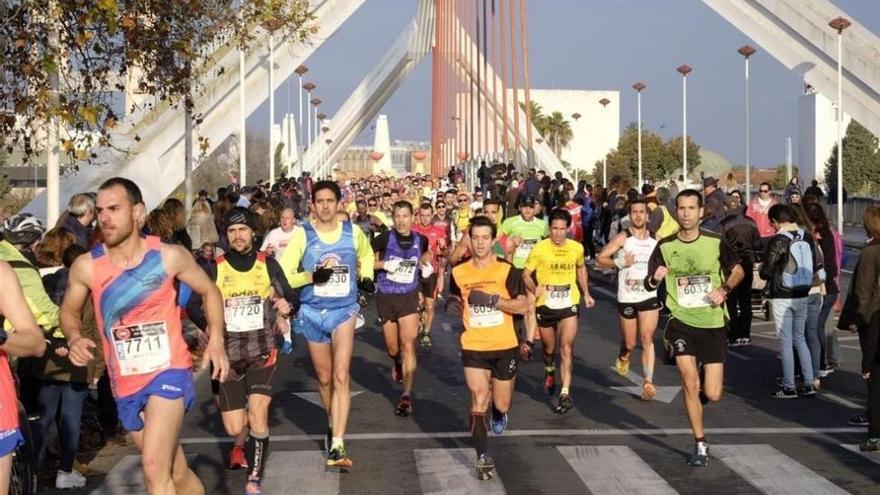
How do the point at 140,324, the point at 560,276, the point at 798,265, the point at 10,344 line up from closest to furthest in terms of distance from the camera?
the point at 10,344 < the point at 140,324 < the point at 560,276 < the point at 798,265

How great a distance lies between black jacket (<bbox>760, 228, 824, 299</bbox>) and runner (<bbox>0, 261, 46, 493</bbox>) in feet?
29.5

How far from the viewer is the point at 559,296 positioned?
13.7 meters

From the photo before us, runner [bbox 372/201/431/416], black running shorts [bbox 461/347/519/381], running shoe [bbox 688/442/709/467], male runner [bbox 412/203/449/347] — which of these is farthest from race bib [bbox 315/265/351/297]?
male runner [bbox 412/203/449/347]

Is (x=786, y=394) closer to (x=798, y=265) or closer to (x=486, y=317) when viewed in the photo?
(x=798, y=265)

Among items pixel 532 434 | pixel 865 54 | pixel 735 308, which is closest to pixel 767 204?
pixel 735 308

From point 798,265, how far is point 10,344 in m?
9.36

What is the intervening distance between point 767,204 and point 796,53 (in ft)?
93.5

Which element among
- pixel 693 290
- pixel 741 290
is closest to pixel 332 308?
pixel 693 290

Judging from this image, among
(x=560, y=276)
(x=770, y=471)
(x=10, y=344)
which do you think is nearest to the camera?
(x=10, y=344)

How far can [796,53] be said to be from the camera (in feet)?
163

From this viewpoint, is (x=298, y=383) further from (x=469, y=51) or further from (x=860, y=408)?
(x=469, y=51)

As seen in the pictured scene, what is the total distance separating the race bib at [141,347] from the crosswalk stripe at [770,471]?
4090 mm

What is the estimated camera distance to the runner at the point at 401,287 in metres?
13.7

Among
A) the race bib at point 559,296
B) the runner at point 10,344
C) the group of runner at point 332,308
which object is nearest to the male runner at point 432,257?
the group of runner at point 332,308
